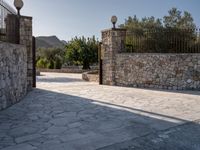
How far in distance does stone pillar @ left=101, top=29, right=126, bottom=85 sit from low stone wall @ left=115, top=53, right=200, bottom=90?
26 centimetres

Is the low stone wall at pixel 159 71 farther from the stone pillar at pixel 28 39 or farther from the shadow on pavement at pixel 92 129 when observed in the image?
the shadow on pavement at pixel 92 129

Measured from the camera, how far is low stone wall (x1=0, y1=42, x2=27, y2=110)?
6.63m

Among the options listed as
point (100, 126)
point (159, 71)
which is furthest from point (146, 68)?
point (100, 126)

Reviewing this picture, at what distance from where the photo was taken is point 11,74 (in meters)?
7.35

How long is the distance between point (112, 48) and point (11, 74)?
6.85m

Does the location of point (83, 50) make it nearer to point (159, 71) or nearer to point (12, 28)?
point (159, 71)

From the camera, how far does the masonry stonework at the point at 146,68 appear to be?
11.3 meters

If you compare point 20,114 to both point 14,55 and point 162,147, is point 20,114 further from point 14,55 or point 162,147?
point 162,147

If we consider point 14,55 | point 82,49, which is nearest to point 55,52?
point 82,49

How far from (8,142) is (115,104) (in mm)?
4055

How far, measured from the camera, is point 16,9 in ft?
33.8

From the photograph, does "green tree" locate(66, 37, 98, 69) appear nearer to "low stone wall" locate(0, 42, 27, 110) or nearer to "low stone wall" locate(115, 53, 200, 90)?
"low stone wall" locate(115, 53, 200, 90)

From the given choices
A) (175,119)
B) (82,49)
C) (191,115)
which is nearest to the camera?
(175,119)

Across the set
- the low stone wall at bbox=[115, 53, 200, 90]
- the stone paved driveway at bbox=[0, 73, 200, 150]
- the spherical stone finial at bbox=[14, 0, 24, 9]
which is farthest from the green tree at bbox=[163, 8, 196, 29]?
the stone paved driveway at bbox=[0, 73, 200, 150]
